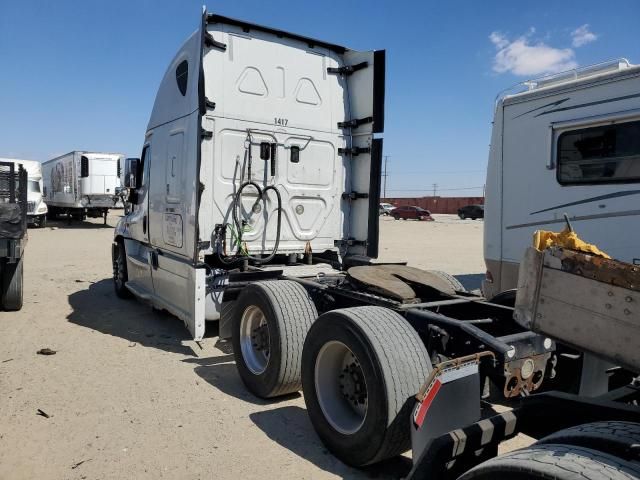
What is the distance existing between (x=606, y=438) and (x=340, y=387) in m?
Answer: 2.04

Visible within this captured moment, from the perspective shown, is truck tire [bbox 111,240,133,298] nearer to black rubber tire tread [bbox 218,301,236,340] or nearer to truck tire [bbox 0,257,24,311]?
truck tire [bbox 0,257,24,311]

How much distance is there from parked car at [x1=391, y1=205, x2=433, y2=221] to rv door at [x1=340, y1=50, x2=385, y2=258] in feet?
129

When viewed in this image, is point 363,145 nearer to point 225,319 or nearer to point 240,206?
point 240,206

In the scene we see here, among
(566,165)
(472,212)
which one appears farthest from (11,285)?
(472,212)

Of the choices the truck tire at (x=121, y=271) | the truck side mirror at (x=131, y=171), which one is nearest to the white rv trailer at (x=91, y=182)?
the truck tire at (x=121, y=271)

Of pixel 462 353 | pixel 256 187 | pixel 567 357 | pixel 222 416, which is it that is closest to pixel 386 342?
pixel 462 353

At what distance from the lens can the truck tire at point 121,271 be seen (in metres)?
8.75

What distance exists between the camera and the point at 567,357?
323cm

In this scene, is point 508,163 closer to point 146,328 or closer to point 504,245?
point 504,245

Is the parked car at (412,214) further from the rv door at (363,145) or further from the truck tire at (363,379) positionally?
the truck tire at (363,379)

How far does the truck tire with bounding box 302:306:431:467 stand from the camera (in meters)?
2.99

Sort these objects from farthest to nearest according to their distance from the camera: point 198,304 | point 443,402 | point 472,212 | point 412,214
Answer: point 472,212
point 412,214
point 198,304
point 443,402

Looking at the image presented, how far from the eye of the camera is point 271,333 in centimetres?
430

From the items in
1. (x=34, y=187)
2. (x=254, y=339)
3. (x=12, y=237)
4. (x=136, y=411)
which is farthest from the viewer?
(x=34, y=187)
